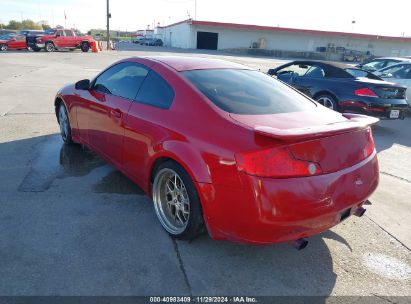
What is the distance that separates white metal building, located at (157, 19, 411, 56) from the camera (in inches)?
1962

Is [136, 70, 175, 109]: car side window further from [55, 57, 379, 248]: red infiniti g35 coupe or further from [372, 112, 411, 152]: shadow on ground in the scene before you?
[372, 112, 411, 152]: shadow on ground

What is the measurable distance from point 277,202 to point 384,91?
246 inches

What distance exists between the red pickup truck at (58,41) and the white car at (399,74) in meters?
27.1

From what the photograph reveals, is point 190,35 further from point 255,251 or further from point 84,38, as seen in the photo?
point 255,251

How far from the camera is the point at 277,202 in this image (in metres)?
2.38

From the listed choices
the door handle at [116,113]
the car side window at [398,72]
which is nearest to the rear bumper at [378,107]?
the car side window at [398,72]

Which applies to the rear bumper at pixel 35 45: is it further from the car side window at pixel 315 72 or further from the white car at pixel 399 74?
the white car at pixel 399 74

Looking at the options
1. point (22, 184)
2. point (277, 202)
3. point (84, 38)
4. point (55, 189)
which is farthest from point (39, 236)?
point (84, 38)

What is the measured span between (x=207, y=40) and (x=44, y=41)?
2621 cm

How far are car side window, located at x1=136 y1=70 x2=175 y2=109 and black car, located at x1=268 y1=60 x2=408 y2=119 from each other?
17.8ft

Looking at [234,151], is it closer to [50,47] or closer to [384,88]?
[384,88]

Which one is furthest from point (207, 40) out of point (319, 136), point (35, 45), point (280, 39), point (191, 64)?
point (319, 136)

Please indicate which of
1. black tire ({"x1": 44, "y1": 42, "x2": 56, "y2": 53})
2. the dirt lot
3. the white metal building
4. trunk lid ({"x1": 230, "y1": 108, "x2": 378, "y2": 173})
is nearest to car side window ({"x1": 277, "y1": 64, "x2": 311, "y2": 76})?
the dirt lot

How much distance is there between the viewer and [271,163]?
7.82 ft
